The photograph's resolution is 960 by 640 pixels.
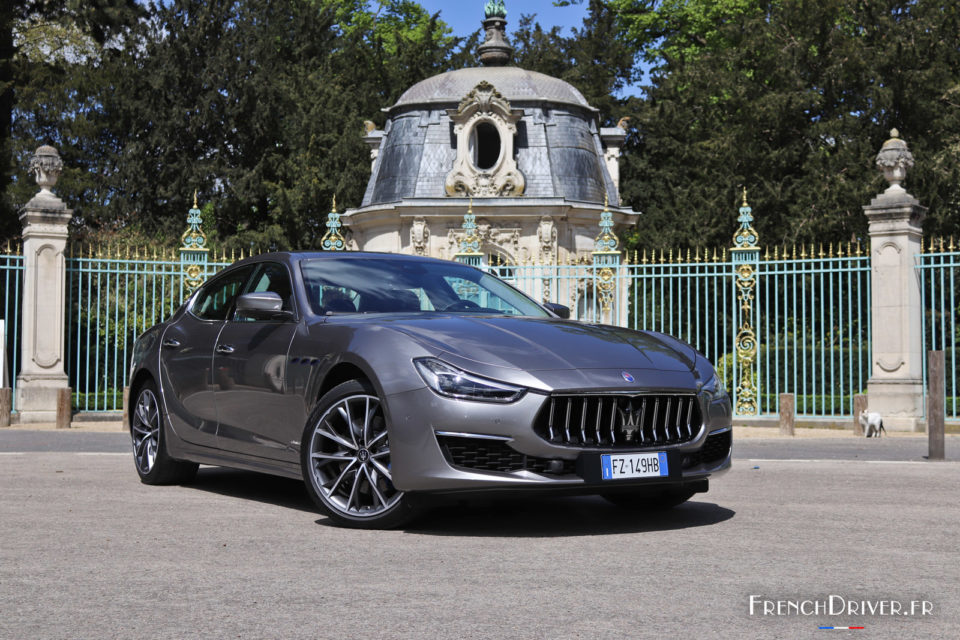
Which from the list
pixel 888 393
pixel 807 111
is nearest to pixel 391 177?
pixel 807 111

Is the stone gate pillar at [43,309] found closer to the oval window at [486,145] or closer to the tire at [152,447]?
the tire at [152,447]

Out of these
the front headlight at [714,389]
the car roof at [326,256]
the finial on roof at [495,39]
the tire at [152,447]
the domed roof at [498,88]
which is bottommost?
the tire at [152,447]

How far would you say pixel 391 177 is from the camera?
31.3 meters

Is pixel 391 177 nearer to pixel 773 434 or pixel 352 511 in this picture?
pixel 773 434

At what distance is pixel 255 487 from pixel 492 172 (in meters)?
22.2

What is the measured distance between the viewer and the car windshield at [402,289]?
6812 mm

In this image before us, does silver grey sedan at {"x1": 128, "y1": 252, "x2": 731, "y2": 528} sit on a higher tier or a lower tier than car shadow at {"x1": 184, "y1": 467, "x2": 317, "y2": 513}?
higher

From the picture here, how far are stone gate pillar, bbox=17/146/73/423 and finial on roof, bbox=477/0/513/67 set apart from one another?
1741 centimetres

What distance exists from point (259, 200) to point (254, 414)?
36.7 m

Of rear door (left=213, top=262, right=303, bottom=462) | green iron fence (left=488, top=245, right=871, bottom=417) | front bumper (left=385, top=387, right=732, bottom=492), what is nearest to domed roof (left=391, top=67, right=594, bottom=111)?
green iron fence (left=488, top=245, right=871, bottom=417)

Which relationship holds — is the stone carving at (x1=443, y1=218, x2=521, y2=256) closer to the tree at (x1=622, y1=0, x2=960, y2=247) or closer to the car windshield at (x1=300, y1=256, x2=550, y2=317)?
the tree at (x1=622, y1=0, x2=960, y2=247)

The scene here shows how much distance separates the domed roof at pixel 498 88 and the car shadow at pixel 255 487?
2306 cm

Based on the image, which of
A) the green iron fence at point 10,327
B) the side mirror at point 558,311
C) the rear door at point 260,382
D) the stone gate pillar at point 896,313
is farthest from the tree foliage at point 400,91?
the rear door at point 260,382

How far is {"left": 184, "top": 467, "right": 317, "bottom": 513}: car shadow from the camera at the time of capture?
7172mm
